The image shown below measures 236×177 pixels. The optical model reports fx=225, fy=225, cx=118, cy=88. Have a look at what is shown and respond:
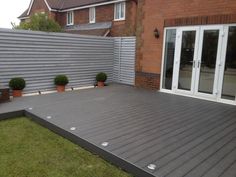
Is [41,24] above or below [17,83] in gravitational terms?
above

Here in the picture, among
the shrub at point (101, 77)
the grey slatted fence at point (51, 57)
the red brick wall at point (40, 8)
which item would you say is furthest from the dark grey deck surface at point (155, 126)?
the red brick wall at point (40, 8)

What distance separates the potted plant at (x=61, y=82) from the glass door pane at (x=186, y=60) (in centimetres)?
398

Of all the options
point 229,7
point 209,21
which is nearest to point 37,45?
point 209,21

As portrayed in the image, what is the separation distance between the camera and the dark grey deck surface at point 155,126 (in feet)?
10.1

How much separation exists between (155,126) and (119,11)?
1243 cm

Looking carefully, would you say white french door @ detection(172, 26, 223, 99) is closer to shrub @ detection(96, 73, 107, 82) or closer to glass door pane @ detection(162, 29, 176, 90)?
glass door pane @ detection(162, 29, 176, 90)

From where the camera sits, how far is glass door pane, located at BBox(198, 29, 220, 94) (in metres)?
6.46

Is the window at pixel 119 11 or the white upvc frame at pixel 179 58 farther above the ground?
the window at pixel 119 11

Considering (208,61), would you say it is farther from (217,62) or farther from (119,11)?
(119,11)

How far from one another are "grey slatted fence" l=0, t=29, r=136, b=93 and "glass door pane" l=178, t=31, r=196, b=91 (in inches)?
140

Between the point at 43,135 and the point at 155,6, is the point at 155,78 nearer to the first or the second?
the point at 155,6

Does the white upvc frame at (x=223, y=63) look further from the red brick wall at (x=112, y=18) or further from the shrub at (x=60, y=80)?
the red brick wall at (x=112, y=18)

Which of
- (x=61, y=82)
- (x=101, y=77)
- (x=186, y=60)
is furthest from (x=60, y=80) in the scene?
(x=186, y=60)

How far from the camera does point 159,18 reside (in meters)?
7.79
